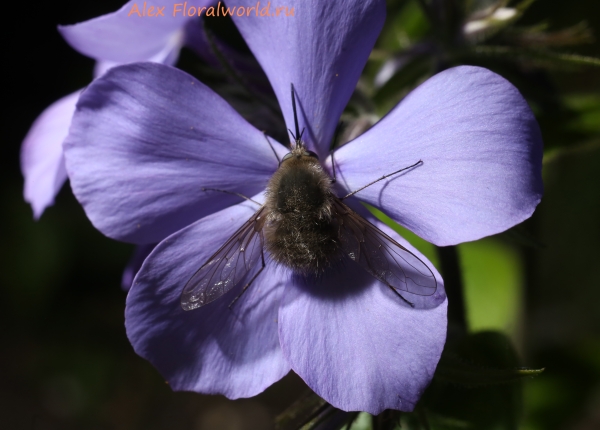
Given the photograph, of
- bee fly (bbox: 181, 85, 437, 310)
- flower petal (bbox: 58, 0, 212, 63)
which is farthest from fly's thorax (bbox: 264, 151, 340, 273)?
flower petal (bbox: 58, 0, 212, 63)

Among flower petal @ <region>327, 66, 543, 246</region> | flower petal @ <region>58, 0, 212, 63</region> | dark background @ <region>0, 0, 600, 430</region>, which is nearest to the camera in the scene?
flower petal @ <region>327, 66, 543, 246</region>

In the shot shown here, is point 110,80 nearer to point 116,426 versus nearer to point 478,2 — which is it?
point 478,2

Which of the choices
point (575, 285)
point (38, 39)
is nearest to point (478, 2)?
point (575, 285)

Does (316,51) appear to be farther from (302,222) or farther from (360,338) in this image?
(360,338)

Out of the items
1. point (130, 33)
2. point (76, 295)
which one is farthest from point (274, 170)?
point (76, 295)

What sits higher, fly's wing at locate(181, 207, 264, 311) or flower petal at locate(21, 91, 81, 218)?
flower petal at locate(21, 91, 81, 218)

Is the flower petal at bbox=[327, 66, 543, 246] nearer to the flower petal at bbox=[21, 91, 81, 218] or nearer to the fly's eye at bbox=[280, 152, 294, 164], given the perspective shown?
the fly's eye at bbox=[280, 152, 294, 164]

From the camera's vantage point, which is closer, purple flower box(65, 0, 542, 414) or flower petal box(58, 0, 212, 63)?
purple flower box(65, 0, 542, 414)
